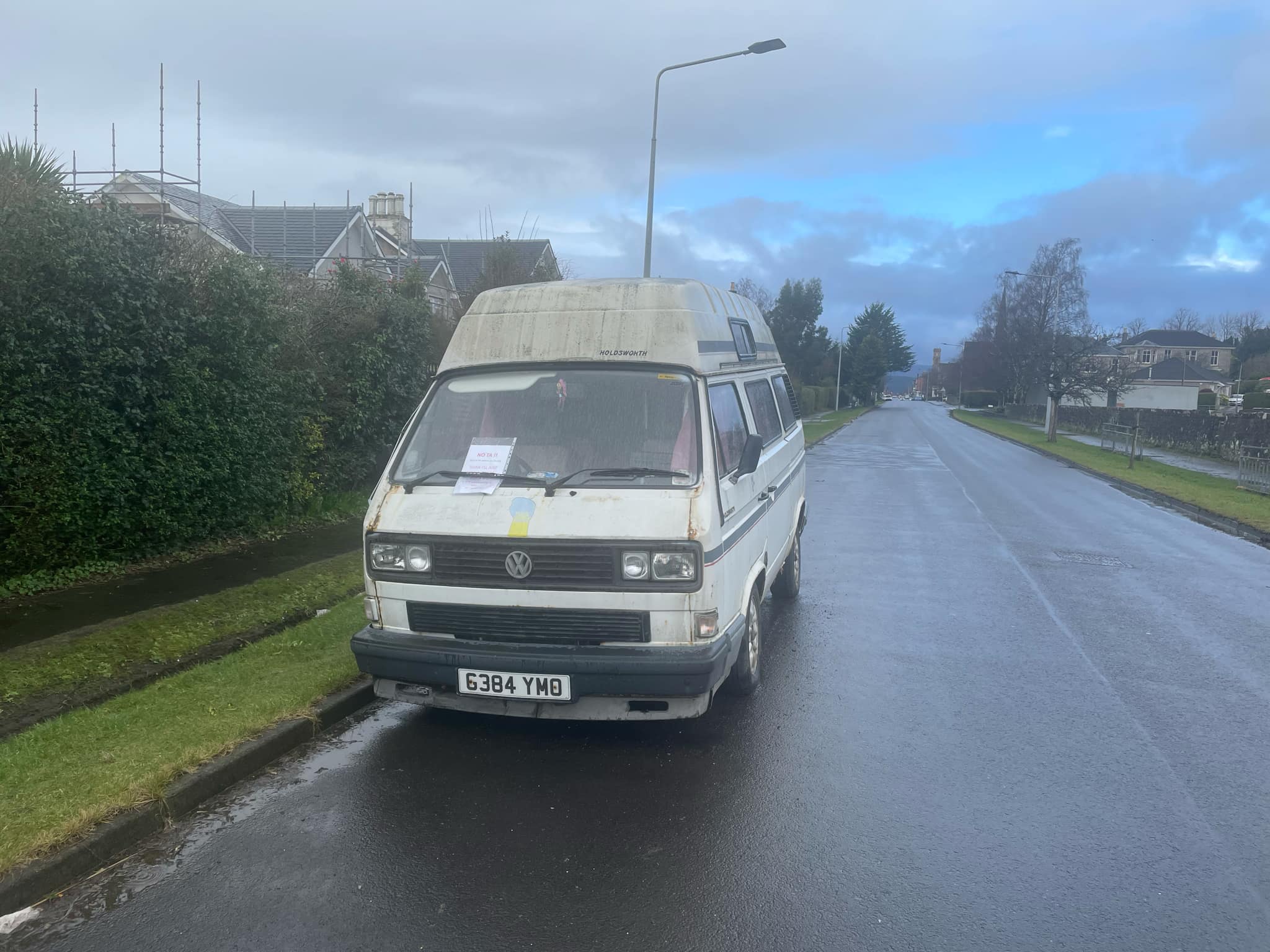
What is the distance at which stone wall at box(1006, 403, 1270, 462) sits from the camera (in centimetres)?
2903

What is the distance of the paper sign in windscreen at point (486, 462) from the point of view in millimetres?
5191

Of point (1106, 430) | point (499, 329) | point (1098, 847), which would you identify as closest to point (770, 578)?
point (499, 329)

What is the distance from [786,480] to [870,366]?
89.0 meters

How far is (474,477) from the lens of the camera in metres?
5.30

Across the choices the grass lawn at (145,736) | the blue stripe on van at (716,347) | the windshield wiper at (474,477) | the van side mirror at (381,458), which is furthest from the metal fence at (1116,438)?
the grass lawn at (145,736)

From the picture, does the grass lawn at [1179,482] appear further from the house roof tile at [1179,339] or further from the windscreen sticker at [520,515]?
the house roof tile at [1179,339]

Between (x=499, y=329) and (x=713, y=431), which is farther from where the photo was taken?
(x=499, y=329)

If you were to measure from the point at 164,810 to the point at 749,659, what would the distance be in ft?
10.8

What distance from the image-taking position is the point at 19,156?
8.48 metres

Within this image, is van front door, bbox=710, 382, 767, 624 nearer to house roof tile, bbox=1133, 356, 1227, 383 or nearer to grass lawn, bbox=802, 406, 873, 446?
grass lawn, bbox=802, 406, 873, 446

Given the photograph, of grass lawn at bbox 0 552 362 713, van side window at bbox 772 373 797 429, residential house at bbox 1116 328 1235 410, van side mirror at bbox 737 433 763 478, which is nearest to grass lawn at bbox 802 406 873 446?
residential house at bbox 1116 328 1235 410

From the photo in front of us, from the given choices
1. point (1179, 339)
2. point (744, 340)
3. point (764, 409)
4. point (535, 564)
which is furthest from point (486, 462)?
point (1179, 339)

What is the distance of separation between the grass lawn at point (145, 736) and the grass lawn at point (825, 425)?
68.0 feet

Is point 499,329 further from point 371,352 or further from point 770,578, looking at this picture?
point 371,352
